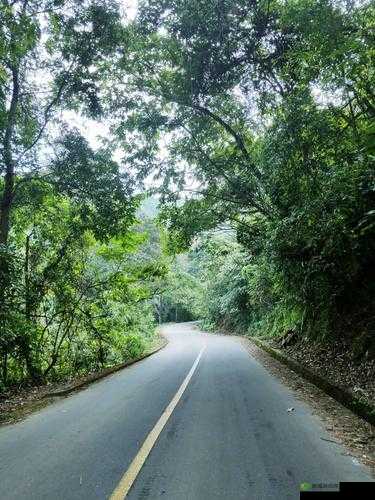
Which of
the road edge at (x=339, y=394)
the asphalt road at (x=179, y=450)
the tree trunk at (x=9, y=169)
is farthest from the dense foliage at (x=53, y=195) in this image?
the road edge at (x=339, y=394)

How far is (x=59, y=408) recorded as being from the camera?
846cm

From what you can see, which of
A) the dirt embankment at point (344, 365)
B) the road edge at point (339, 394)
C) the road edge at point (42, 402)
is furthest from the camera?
the dirt embankment at point (344, 365)

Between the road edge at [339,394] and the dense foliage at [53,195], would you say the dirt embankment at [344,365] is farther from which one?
the dense foliage at [53,195]

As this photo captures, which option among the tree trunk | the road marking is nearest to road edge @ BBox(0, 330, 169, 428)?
the road marking

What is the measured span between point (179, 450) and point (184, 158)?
11510mm

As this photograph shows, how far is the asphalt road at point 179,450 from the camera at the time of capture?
13.9 ft

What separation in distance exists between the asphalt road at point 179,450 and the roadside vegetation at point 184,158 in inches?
121

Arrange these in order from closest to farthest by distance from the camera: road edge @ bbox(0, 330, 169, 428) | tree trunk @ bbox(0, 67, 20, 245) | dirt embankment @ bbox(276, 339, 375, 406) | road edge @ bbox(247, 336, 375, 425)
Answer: road edge @ bbox(247, 336, 375, 425)
road edge @ bbox(0, 330, 169, 428)
dirt embankment @ bbox(276, 339, 375, 406)
tree trunk @ bbox(0, 67, 20, 245)

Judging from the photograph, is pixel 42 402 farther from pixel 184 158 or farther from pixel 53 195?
pixel 184 158

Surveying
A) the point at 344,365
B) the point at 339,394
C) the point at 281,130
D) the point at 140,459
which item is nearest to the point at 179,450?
the point at 140,459

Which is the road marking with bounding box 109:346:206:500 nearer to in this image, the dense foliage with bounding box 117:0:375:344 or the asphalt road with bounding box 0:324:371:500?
the asphalt road with bounding box 0:324:371:500

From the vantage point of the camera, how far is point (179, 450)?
5.35 m

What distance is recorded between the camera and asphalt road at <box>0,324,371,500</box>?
4.22 m

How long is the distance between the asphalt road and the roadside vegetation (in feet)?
10.1
